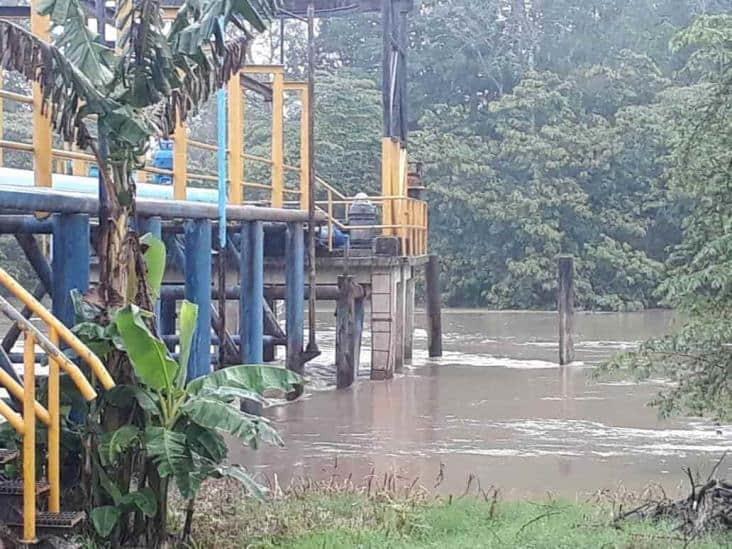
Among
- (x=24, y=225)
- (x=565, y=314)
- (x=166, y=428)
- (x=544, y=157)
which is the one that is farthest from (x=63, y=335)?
(x=544, y=157)

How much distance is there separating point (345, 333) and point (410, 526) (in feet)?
34.2

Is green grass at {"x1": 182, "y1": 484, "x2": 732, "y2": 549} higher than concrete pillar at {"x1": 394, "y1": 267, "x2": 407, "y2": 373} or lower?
lower

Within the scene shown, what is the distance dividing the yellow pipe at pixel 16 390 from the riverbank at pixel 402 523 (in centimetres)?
132

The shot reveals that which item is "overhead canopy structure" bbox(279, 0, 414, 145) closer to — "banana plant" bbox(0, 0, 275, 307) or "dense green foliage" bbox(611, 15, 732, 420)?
"dense green foliage" bbox(611, 15, 732, 420)

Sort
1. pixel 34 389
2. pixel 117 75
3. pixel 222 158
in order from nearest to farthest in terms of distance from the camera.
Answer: pixel 34 389, pixel 117 75, pixel 222 158

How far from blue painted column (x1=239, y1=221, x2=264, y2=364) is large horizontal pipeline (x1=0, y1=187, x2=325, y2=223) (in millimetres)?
229

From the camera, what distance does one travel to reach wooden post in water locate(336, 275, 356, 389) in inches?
697

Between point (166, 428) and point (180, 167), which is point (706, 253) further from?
point (166, 428)

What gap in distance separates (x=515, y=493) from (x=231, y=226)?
6.90 m

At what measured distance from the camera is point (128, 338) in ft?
21.4

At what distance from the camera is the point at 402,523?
7.56 metres

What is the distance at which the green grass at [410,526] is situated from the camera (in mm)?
6891

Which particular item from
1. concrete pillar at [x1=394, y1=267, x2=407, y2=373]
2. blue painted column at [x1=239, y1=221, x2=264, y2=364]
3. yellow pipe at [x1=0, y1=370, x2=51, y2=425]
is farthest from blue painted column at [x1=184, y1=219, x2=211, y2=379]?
concrete pillar at [x1=394, y1=267, x2=407, y2=373]

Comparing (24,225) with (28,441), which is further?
(24,225)
